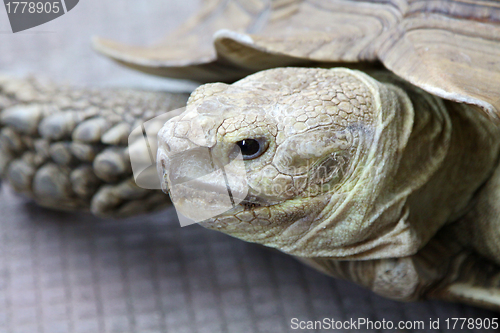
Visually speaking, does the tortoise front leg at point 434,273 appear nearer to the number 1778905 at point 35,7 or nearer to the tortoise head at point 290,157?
the tortoise head at point 290,157

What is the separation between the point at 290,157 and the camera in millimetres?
765

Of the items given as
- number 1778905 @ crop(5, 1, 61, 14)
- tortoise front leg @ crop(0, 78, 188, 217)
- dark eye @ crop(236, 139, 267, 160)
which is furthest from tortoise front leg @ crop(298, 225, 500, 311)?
number 1778905 @ crop(5, 1, 61, 14)

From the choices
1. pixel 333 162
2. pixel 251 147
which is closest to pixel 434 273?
pixel 333 162

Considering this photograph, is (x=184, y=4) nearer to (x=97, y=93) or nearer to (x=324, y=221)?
(x=97, y=93)

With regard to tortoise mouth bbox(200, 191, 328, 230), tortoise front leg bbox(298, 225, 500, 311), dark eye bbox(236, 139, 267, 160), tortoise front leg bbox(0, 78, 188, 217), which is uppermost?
dark eye bbox(236, 139, 267, 160)

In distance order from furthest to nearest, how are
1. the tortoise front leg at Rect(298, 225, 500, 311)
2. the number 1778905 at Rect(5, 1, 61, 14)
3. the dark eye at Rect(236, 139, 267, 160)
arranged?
the number 1778905 at Rect(5, 1, 61, 14), the tortoise front leg at Rect(298, 225, 500, 311), the dark eye at Rect(236, 139, 267, 160)

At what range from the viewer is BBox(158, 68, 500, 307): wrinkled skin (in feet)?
2.51

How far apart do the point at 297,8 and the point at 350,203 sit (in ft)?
1.97

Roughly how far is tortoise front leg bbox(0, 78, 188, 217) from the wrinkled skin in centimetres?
39

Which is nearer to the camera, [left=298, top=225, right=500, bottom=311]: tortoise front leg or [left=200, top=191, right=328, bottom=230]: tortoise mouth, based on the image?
[left=200, top=191, right=328, bottom=230]: tortoise mouth

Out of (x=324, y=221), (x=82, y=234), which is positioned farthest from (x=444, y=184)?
(x=82, y=234)

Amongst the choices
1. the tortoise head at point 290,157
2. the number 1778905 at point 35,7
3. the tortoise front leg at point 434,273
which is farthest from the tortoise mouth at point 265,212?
the number 1778905 at point 35,7

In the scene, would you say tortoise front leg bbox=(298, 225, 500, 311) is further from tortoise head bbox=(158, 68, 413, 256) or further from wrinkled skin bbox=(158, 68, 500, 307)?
tortoise head bbox=(158, 68, 413, 256)

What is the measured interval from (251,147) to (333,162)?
0.47ft
